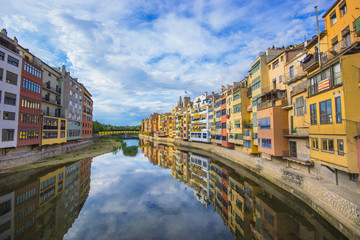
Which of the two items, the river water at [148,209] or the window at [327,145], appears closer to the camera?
the river water at [148,209]

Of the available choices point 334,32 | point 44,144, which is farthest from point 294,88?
point 44,144

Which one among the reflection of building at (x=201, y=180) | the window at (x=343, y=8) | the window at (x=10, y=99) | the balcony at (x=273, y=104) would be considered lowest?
the reflection of building at (x=201, y=180)

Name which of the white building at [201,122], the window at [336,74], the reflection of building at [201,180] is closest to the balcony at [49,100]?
the reflection of building at [201,180]

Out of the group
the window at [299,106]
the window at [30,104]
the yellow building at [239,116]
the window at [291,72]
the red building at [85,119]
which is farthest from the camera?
the red building at [85,119]

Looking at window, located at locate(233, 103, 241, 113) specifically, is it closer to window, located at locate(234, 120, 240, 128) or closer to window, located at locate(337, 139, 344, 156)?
window, located at locate(234, 120, 240, 128)

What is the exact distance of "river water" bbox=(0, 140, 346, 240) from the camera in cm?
1434

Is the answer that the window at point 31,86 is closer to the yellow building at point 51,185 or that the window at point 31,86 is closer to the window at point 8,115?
the window at point 8,115

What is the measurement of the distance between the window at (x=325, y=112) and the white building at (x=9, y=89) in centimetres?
4207

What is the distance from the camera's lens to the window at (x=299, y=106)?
21656 mm

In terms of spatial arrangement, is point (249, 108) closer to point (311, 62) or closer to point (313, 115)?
point (311, 62)

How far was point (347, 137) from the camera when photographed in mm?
13836

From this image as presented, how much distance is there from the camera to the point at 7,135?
28.0 m

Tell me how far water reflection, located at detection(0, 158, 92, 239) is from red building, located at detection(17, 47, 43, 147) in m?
7.22

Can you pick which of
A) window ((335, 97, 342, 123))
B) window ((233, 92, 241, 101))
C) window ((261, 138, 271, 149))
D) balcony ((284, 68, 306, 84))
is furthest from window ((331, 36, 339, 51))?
window ((233, 92, 241, 101))
